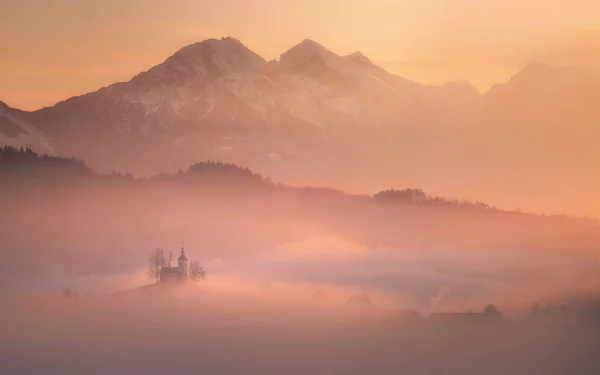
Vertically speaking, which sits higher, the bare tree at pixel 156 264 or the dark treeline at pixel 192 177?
the dark treeline at pixel 192 177

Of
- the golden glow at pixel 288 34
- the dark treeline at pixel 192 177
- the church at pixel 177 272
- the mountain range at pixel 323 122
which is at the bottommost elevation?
the church at pixel 177 272

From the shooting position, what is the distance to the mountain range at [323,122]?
21.3 ft

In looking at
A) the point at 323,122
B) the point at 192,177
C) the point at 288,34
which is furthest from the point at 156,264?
the point at 288,34

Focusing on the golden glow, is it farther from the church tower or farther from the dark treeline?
the church tower

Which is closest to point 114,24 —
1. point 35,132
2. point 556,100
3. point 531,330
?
point 35,132

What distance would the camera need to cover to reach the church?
20.7ft

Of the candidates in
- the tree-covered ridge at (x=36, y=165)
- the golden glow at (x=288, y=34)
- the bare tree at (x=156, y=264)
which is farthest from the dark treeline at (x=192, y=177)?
the bare tree at (x=156, y=264)

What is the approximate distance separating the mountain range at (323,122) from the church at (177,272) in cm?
72

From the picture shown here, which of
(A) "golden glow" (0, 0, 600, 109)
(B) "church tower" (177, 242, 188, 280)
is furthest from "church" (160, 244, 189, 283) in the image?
(A) "golden glow" (0, 0, 600, 109)

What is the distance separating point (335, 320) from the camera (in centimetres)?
640

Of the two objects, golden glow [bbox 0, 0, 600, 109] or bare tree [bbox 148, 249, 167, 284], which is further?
golden glow [bbox 0, 0, 600, 109]

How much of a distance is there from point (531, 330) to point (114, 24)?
13.0 ft

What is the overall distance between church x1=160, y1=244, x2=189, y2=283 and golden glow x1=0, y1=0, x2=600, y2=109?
4.83 feet

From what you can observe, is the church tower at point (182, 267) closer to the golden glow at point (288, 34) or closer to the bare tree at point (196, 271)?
the bare tree at point (196, 271)
